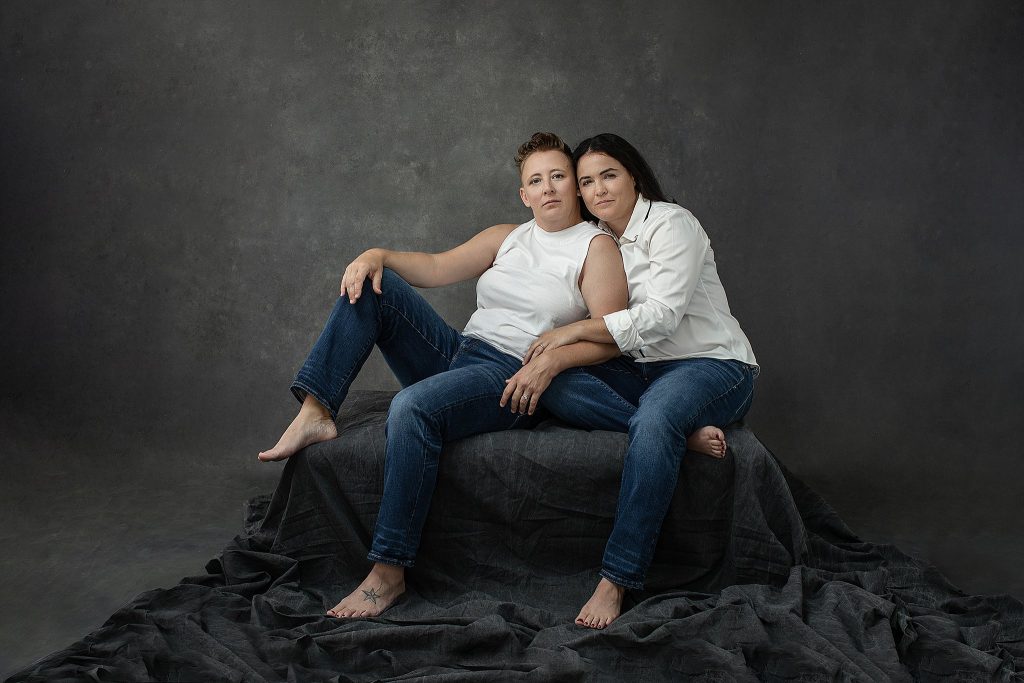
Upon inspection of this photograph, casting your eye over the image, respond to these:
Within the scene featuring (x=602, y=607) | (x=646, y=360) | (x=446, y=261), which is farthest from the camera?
(x=446, y=261)

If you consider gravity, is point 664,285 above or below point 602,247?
below

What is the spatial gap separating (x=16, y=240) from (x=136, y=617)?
2836mm

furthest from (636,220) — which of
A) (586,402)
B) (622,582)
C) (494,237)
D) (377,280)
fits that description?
(622,582)

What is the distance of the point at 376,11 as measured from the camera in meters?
4.55

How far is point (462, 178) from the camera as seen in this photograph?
458cm

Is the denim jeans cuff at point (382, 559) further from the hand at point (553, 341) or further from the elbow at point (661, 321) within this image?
the elbow at point (661, 321)

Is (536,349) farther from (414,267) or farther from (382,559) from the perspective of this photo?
(382,559)

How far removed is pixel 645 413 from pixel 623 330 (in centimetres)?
29

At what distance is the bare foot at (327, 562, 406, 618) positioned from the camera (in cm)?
258

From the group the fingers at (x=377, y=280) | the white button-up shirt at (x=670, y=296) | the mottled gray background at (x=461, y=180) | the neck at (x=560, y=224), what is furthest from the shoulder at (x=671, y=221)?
the mottled gray background at (x=461, y=180)

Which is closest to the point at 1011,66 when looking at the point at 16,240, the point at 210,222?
the point at 210,222

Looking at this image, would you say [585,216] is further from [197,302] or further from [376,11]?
[197,302]

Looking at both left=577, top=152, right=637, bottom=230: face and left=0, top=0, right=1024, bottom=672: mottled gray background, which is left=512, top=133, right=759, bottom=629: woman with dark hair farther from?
left=0, top=0, right=1024, bottom=672: mottled gray background

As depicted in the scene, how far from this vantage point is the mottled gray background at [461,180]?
439cm
